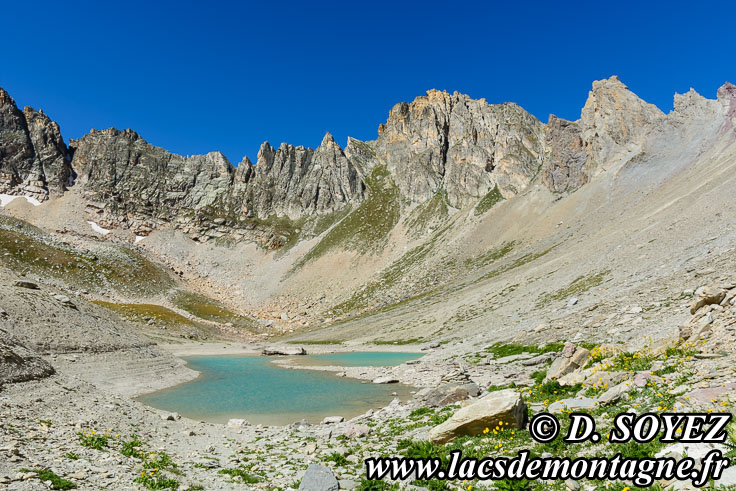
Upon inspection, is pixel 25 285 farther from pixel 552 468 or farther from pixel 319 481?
pixel 552 468

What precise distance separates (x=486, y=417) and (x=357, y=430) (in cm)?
764

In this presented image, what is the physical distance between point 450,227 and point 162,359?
→ 118831mm

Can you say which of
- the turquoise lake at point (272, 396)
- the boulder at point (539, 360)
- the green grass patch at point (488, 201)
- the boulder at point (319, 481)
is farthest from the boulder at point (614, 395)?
the green grass patch at point (488, 201)

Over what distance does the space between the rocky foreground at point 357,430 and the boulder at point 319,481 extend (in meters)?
0.04

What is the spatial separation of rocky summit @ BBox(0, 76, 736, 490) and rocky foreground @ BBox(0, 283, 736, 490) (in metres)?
0.11

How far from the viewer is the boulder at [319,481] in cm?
1110

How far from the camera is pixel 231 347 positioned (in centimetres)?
9269

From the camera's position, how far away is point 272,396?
34.8m

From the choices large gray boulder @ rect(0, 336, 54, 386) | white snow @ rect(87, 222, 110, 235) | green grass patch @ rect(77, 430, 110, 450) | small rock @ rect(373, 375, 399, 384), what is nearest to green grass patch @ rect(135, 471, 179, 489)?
green grass patch @ rect(77, 430, 110, 450)

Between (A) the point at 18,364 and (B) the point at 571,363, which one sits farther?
(A) the point at 18,364

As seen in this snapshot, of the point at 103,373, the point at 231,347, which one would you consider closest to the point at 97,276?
the point at 231,347

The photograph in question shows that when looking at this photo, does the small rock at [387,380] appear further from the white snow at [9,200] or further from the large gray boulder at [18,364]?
the white snow at [9,200]

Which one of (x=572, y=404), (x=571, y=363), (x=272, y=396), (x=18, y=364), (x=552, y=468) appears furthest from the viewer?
(x=272, y=396)

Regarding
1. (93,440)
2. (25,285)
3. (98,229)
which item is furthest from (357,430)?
(98,229)
